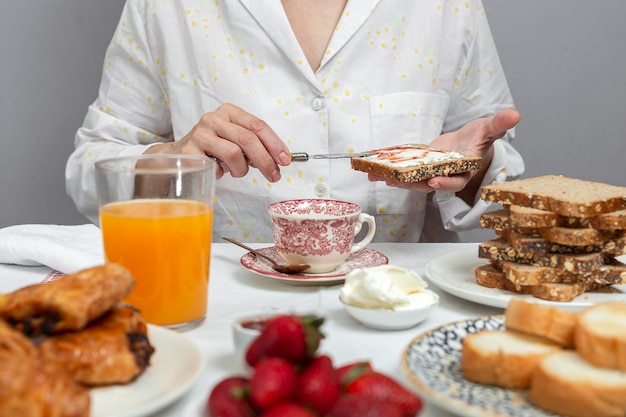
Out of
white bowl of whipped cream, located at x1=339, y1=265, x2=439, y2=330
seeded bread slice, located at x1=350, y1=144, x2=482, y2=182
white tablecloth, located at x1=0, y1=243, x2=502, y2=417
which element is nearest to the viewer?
white tablecloth, located at x1=0, y1=243, x2=502, y2=417

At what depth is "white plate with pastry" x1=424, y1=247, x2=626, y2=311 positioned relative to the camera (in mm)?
1042

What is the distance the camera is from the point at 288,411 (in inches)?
23.5

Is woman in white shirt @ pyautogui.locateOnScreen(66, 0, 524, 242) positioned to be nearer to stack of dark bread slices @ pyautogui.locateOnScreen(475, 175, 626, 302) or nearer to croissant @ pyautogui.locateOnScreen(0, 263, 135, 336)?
stack of dark bread slices @ pyautogui.locateOnScreen(475, 175, 626, 302)

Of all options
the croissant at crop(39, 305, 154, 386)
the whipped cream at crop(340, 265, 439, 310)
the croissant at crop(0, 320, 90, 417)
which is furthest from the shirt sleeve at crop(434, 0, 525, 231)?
the croissant at crop(0, 320, 90, 417)

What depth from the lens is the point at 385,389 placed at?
66cm

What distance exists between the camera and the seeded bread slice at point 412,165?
1.38 meters

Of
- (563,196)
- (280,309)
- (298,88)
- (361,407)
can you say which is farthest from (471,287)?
(298,88)

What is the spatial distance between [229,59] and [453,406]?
1304mm

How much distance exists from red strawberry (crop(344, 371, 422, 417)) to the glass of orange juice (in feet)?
1.18

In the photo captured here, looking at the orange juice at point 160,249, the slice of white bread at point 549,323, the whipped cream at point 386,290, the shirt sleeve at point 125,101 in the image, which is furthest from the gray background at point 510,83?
the slice of white bread at point 549,323

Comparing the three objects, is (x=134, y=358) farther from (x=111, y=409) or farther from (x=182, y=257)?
(x=182, y=257)

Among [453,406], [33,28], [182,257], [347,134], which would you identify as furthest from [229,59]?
[453,406]

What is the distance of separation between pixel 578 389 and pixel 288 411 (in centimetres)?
27

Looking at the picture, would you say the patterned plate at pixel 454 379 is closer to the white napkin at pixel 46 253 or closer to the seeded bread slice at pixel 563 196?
the seeded bread slice at pixel 563 196
